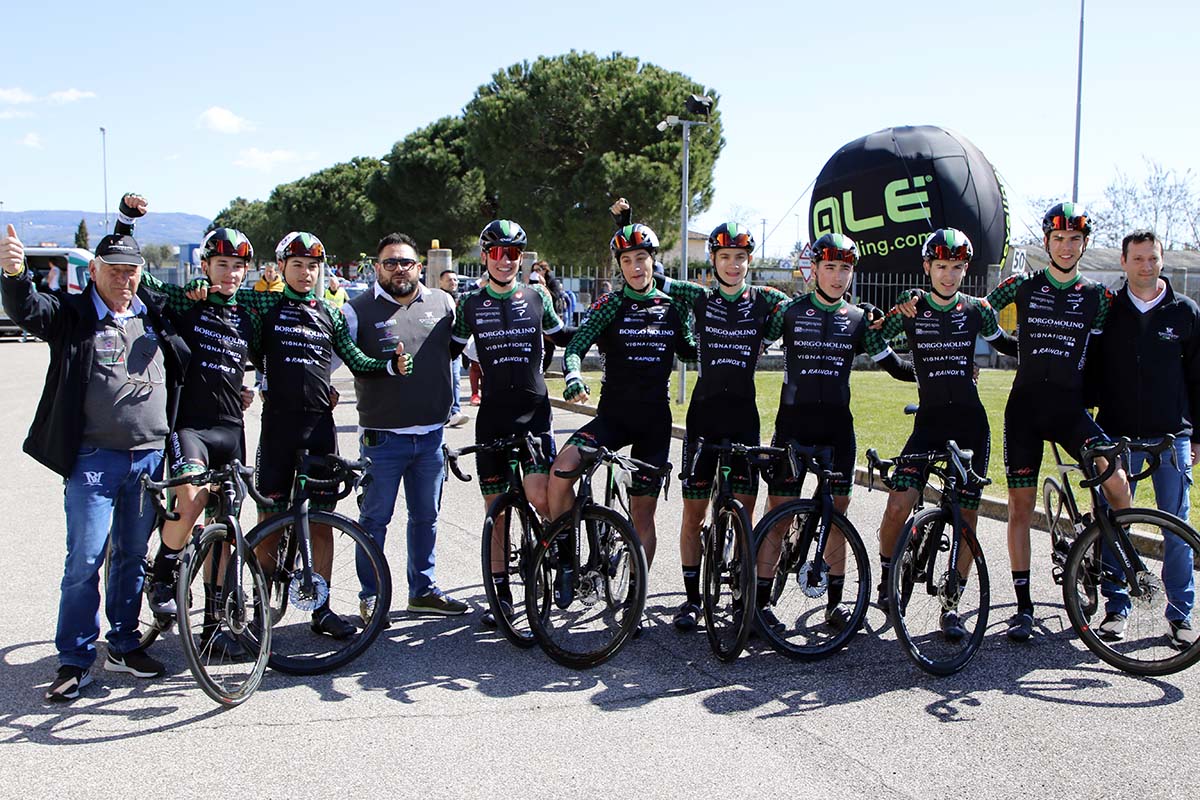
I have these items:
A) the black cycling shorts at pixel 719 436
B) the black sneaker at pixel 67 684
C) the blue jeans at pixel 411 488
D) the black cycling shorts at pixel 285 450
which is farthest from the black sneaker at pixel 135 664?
the black cycling shorts at pixel 719 436

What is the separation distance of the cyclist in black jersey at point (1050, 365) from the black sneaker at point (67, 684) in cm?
463

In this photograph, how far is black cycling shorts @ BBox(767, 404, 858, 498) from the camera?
571 centimetres

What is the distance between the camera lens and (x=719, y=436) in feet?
19.1

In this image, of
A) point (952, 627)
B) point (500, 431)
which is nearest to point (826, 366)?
point (952, 627)

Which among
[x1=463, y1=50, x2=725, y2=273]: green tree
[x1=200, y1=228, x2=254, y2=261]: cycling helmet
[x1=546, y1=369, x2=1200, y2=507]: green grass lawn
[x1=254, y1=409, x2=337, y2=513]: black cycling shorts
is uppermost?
[x1=463, y1=50, x2=725, y2=273]: green tree

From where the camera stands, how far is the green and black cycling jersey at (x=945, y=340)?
571cm

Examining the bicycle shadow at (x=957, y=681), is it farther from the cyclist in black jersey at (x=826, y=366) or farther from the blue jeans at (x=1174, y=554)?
the cyclist in black jersey at (x=826, y=366)

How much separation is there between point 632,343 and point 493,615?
67.3 inches

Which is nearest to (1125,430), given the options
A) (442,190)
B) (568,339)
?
(568,339)

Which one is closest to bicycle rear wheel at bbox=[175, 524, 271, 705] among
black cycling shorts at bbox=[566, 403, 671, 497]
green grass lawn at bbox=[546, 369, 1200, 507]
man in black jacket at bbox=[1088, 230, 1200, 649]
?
black cycling shorts at bbox=[566, 403, 671, 497]

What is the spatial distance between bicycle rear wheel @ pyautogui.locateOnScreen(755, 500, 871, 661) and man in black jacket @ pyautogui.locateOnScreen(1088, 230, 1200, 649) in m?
1.42

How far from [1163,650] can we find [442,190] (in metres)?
57.3

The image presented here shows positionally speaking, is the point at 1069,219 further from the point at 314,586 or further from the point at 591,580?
the point at 314,586

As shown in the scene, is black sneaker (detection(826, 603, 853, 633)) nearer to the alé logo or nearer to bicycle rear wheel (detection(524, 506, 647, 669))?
bicycle rear wheel (detection(524, 506, 647, 669))
